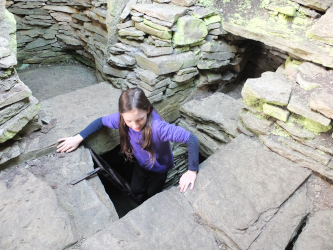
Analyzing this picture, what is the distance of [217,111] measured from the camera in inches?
120

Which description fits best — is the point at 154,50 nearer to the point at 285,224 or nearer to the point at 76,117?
the point at 76,117

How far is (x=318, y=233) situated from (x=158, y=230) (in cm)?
111

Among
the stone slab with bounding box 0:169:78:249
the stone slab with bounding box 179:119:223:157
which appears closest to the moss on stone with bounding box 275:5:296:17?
the stone slab with bounding box 179:119:223:157

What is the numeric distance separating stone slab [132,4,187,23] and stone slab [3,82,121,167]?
1.02 meters

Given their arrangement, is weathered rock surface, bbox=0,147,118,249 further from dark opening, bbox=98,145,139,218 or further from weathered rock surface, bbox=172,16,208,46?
weathered rock surface, bbox=172,16,208,46

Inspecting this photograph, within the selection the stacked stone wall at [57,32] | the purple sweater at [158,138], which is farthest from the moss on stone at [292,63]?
the stacked stone wall at [57,32]

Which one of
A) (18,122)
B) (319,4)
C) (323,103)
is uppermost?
(319,4)

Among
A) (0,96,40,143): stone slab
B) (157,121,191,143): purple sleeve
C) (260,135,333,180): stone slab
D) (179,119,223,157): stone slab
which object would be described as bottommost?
(179,119,223,157): stone slab

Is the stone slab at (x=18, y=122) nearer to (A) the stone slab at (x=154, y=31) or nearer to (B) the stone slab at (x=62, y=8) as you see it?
(A) the stone slab at (x=154, y=31)

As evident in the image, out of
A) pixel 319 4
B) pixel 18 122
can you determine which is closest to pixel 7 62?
pixel 18 122

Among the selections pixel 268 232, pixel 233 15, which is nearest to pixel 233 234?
pixel 268 232

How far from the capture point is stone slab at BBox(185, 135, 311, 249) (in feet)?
5.61

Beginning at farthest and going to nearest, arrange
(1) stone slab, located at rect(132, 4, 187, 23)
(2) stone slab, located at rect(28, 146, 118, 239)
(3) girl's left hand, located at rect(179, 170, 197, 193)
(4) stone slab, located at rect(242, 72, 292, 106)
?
(1) stone slab, located at rect(132, 4, 187, 23) < (4) stone slab, located at rect(242, 72, 292, 106) < (3) girl's left hand, located at rect(179, 170, 197, 193) < (2) stone slab, located at rect(28, 146, 118, 239)

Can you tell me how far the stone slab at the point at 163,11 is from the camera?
284cm
